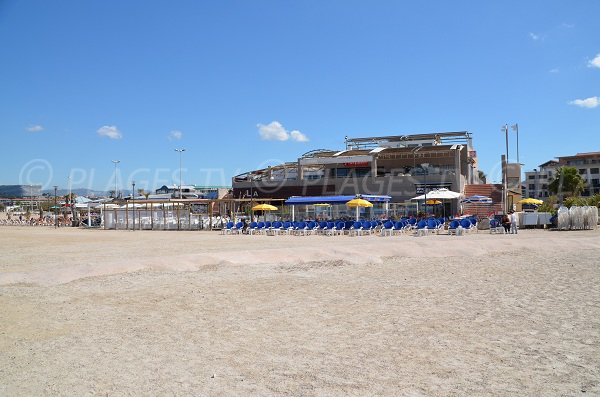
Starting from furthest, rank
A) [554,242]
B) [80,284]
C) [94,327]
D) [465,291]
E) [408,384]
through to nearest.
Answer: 1. [554,242]
2. [80,284]
3. [465,291]
4. [94,327]
5. [408,384]

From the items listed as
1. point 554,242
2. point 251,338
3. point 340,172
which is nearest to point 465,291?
point 251,338

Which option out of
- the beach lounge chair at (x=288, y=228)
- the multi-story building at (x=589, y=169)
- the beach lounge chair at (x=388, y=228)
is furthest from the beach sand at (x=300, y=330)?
the multi-story building at (x=589, y=169)

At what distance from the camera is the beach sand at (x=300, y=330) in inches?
183

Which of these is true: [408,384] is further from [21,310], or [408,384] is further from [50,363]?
[21,310]

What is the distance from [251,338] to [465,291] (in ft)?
15.8

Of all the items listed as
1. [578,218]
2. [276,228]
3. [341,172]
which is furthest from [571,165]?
[276,228]

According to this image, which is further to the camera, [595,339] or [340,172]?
[340,172]

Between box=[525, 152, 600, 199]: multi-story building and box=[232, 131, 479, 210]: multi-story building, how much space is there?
25.2 meters

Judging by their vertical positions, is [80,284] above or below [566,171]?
below

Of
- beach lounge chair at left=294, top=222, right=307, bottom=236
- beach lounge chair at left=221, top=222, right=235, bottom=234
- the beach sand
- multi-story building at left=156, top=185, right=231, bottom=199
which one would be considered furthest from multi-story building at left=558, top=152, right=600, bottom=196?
the beach sand

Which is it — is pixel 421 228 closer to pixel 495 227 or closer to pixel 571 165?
pixel 495 227

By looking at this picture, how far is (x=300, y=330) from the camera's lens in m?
6.60

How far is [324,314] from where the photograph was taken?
754 centimetres

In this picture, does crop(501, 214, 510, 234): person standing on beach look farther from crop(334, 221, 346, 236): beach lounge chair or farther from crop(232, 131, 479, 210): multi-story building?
crop(232, 131, 479, 210): multi-story building
